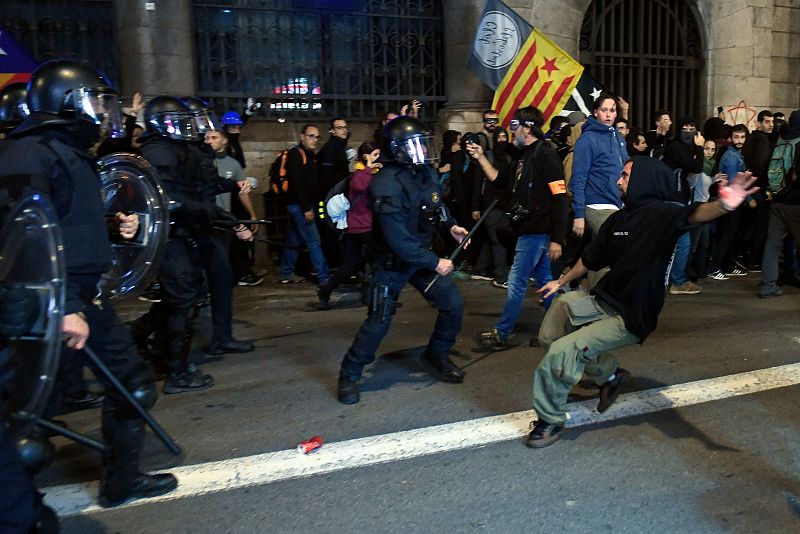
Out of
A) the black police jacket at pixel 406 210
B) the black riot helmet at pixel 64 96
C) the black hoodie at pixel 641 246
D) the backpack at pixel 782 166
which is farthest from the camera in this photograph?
the backpack at pixel 782 166

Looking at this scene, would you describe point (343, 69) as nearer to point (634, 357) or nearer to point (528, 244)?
point (528, 244)

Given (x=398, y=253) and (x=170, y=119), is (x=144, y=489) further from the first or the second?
(x=170, y=119)

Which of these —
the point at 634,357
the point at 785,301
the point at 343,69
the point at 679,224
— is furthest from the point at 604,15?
the point at 679,224

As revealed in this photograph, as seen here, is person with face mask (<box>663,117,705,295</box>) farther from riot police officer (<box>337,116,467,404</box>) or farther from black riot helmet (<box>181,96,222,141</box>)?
black riot helmet (<box>181,96,222,141</box>)

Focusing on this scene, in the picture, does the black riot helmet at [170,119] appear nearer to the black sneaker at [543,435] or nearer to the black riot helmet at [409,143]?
the black riot helmet at [409,143]

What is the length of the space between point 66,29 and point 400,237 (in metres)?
7.43

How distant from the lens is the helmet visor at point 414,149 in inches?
192

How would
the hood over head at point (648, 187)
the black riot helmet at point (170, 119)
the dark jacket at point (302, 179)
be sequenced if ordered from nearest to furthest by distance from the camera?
the hood over head at point (648, 187) < the black riot helmet at point (170, 119) < the dark jacket at point (302, 179)

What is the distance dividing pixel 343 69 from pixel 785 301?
6768 mm

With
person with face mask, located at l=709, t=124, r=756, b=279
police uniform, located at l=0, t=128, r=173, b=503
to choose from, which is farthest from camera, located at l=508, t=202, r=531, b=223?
person with face mask, located at l=709, t=124, r=756, b=279

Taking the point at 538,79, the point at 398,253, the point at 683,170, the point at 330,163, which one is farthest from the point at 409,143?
the point at 538,79

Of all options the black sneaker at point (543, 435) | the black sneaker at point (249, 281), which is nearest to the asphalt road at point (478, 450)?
the black sneaker at point (543, 435)

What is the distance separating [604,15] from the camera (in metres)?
12.5

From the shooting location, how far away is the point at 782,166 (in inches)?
320
